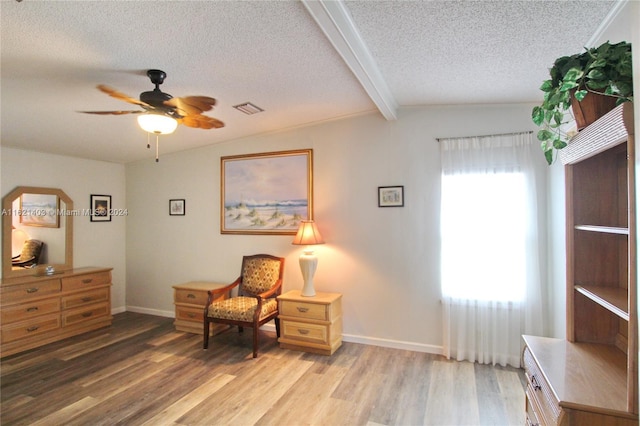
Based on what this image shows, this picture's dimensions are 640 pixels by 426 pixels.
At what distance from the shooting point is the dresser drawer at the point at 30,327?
3436 mm

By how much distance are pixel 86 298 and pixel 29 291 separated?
62cm

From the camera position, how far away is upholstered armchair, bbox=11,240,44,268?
391cm

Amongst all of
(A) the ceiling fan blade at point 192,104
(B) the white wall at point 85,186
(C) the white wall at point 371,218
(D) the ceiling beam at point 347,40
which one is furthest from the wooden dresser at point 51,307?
(D) the ceiling beam at point 347,40

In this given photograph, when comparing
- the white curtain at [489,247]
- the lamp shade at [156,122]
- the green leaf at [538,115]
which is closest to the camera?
the green leaf at [538,115]

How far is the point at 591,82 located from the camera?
1215mm

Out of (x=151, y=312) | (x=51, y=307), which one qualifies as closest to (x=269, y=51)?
(x=51, y=307)

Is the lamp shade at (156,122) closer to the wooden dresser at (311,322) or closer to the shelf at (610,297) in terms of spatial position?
the wooden dresser at (311,322)

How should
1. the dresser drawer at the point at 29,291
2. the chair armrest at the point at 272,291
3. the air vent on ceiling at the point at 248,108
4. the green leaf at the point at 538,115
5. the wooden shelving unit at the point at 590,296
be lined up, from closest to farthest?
the wooden shelving unit at the point at 590,296
the green leaf at the point at 538,115
the air vent on ceiling at the point at 248,108
the dresser drawer at the point at 29,291
the chair armrest at the point at 272,291

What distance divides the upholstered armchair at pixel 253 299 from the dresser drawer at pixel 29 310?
6.12 ft

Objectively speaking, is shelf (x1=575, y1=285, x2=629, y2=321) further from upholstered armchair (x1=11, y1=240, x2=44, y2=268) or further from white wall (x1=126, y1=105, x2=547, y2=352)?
upholstered armchair (x1=11, y1=240, x2=44, y2=268)

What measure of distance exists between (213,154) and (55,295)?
2509 millimetres

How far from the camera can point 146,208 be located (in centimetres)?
500

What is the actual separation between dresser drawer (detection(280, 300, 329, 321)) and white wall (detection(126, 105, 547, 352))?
456 millimetres

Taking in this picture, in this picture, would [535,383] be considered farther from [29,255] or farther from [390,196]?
[29,255]
